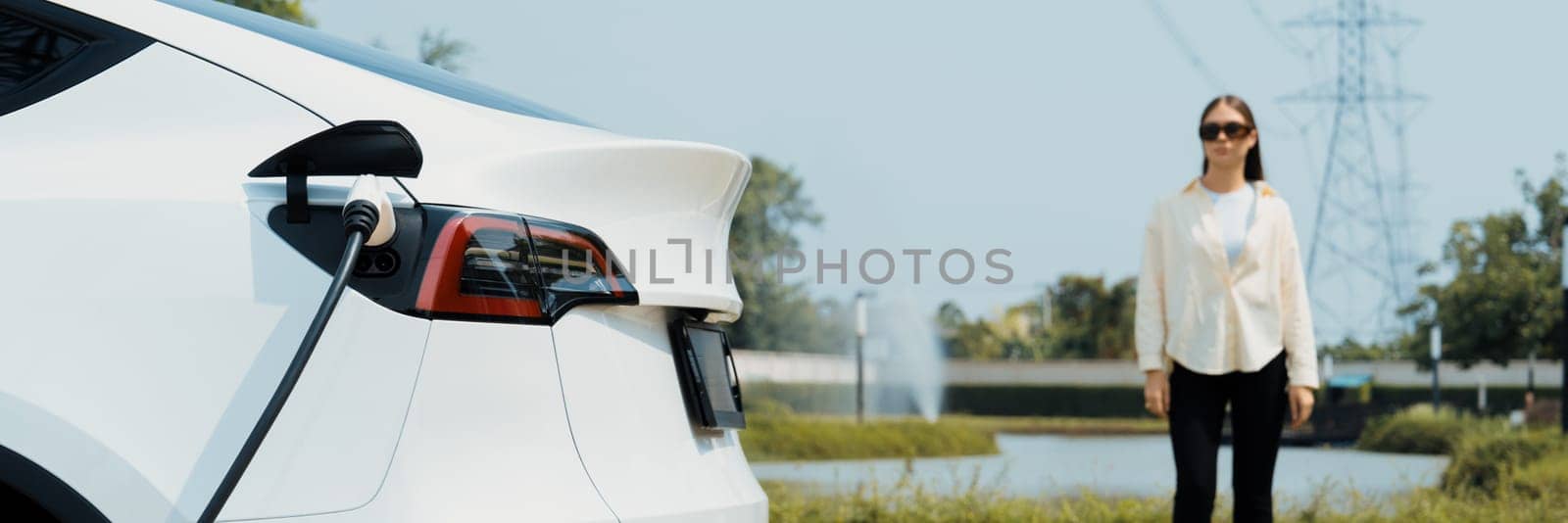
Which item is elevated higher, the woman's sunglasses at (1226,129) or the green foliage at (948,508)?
the woman's sunglasses at (1226,129)

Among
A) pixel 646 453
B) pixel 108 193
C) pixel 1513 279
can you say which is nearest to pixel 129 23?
pixel 108 193

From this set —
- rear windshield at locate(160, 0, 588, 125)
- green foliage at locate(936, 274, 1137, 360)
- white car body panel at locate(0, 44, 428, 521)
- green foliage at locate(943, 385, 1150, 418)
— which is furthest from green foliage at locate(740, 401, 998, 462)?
green foliage at locate(936, 274, 1137, 360)

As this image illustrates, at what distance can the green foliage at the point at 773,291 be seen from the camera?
38344 mm

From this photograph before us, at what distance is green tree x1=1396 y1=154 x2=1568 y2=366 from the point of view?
32.7 m

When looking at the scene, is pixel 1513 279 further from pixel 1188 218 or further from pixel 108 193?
pixel 108 193

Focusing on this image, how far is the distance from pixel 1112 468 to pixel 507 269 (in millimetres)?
8361

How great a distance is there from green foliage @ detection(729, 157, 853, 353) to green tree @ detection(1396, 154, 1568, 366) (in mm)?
13187

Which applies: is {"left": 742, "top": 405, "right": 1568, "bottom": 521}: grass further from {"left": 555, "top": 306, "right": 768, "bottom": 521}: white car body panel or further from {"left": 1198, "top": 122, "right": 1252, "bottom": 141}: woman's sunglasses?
{"left": 555, "top": 306, "right": 768, "bottom": 521}: white car body panel

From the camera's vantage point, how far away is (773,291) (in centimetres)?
4234

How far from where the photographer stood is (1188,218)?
435cm

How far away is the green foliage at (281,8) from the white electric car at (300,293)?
12.8 m

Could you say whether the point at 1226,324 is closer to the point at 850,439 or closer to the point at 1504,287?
the point at 850,439

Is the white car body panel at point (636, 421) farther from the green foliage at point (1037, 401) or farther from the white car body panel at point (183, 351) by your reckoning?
the green foliage at point (1037, 401)

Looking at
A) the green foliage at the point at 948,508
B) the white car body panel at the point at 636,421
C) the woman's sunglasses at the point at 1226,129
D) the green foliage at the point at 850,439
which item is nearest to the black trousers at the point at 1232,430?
the woman's sunglasses at the point at 1226,129
